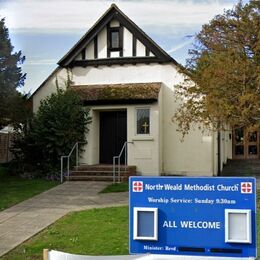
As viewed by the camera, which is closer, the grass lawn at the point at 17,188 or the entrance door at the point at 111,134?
the grass lawn at the point at 17,188

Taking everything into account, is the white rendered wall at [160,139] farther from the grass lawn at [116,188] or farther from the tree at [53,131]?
the grass lawn at [116,188]

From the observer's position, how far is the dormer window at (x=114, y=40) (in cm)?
2039

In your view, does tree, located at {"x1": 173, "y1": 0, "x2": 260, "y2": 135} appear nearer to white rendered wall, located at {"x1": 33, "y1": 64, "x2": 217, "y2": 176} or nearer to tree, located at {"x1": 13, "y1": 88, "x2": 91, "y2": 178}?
white rendered wall, located at {"x1": 33, "y1": 64, "x2": 217, "y2": 176}

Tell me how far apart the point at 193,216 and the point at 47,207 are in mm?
8363

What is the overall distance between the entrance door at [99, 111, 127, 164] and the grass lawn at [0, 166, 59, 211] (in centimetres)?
361

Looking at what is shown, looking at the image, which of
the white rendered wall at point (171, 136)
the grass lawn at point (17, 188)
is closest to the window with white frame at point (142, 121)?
the white rendered wall at point (171, 136)

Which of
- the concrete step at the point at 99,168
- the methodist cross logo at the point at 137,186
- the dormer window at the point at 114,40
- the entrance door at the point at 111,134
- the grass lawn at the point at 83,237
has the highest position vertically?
the dormer window at the point at 114,40

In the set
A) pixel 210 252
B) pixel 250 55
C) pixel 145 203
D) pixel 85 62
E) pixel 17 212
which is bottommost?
pixel 17 212

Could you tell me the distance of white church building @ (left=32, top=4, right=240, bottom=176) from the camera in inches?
757

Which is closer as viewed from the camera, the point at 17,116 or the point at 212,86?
the point at 212,86

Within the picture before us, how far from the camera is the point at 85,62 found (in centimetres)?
2073

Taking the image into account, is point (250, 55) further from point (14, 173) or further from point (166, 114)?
point (14, 173)

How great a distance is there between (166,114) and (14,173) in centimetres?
673

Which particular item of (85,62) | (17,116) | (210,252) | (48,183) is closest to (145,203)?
(210,252)
